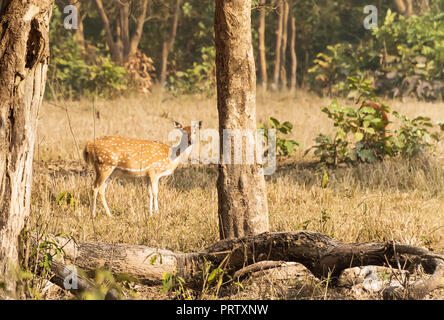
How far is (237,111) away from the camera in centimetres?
559

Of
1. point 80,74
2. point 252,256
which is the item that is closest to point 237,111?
point 252,256

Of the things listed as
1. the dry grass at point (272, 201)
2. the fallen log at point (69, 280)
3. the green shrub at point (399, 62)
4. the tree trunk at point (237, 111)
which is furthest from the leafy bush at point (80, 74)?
the fallen log at point (69, 280)

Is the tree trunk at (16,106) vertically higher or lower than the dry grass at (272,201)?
higher

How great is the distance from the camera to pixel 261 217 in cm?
573

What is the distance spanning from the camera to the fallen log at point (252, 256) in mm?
4688

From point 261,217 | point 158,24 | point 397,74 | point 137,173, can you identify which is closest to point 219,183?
point 261,217

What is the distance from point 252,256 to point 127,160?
122 inches

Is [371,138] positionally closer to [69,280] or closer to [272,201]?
[272,201]

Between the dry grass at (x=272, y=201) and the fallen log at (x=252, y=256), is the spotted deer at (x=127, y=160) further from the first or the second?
the fallen log at (x=252, y=256)

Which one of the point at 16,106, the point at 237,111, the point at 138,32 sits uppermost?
the point at 138,32

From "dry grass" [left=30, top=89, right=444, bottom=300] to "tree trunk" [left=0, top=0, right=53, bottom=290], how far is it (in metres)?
0.35

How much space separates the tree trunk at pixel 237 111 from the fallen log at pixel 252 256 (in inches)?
21.6

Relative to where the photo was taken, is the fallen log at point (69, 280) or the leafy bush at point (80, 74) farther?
the leafy bush at point (80, 74)

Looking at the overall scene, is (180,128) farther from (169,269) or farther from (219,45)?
(169,269)
